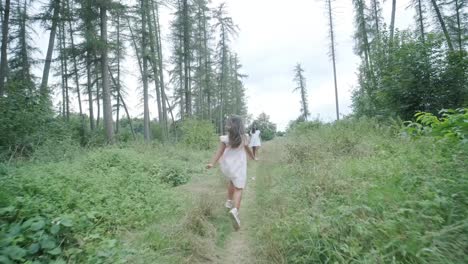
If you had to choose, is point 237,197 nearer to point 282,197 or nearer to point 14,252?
point 282,197

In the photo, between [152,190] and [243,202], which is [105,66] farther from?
[243,202]

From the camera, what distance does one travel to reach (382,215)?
9.39ft

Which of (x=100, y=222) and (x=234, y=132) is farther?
(x=234, y=132)

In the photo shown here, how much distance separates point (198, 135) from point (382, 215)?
1499 cm

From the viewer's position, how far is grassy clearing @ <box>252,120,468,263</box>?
219 centimetres

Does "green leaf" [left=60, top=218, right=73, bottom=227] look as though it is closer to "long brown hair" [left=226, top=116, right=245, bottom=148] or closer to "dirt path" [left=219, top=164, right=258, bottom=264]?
"dirt path" [left=219, top=164, right=258, bottom=264]

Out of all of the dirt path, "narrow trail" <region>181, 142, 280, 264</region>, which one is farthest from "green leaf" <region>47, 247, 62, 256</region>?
the dirt path

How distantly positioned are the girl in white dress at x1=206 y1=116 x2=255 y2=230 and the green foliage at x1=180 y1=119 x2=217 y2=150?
12.1 meters

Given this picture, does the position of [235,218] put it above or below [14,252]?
below

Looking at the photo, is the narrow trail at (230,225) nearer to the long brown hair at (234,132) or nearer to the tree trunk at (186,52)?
the long brown hair at (234,132)

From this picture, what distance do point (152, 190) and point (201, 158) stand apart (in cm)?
722

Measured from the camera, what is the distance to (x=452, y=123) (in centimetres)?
396

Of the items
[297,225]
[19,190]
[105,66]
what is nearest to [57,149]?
[19,190]

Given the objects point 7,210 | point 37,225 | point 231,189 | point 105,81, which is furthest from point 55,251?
point 105,81
